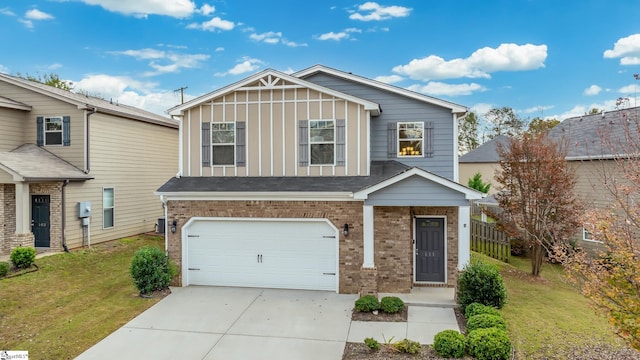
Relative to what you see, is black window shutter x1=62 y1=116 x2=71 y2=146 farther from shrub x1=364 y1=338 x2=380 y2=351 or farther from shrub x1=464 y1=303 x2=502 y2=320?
shrub x1=464 y1=303 x2=502 y2=320

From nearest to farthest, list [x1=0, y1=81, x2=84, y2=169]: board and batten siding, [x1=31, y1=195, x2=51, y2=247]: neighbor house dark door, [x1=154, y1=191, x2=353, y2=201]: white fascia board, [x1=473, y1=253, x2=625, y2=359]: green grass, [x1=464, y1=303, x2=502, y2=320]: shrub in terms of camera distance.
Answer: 1. [x1=473, y1=253, x2=625, y2=359]: green grass
2. [x1=464, y1=303, x2=502, y2=320]: shrub
3. [x1=154, y1=191, x2=353, y2=201]: white fascia board
4. [x1=31, y1=195, x2=51, y2=247]: neighbor house dark door
5. [x1=0, y1=81, x2=84, y2=169]: board and batten siding

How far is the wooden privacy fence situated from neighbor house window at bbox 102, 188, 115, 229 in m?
16.6

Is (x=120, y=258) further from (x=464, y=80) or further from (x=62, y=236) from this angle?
(x=464, y=80)

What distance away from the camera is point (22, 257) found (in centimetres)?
1229

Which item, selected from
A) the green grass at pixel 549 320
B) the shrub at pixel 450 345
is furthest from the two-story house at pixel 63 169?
the green grass at pixel 549 320

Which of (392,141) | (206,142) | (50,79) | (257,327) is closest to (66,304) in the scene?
(257,327)

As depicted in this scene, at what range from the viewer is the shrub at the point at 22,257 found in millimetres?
12239

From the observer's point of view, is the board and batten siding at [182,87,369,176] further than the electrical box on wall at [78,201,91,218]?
No

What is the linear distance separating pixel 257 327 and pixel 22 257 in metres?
9.22

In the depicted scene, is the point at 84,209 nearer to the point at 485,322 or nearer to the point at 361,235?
the point at 361,235

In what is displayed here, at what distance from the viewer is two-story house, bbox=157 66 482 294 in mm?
10727

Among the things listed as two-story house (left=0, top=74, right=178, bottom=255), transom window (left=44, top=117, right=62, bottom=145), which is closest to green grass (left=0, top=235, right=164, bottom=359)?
two-story house (left=0, top=74, right=178, bottom=255)

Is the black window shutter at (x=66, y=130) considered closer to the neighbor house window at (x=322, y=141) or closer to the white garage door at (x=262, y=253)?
the white garage door at (x=262, y=253)

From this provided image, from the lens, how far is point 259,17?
17984 mm
